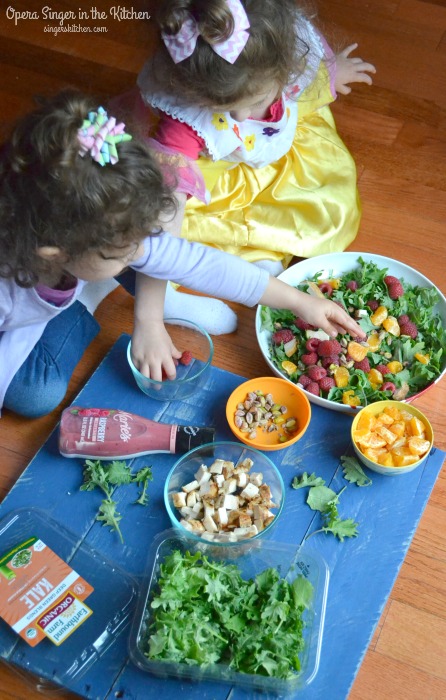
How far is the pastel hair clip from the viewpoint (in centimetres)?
85

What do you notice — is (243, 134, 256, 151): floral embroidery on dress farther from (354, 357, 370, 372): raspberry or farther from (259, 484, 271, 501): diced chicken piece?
(259, 484, 271, 501): diced chicken piece

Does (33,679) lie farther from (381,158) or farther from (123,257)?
(381,158)

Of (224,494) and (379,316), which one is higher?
(379,316)

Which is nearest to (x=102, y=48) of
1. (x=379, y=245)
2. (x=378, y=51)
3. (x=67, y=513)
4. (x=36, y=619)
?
(x=378, y=51)

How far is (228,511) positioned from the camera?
1077 millimetres

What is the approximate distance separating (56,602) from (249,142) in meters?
0.80

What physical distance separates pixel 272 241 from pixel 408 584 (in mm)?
636

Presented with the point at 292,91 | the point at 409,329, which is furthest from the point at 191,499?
the point at 292,91

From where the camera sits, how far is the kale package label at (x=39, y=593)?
3.38 ft

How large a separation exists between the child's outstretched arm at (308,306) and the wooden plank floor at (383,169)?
0.19 m

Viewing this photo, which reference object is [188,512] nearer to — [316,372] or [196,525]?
[196,525]

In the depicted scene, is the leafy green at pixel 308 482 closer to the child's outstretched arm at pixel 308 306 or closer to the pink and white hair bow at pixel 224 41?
the child's outstretched arm at pixel 308 306

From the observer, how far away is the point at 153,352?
4.00 ft

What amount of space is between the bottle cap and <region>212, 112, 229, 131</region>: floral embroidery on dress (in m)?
0.48
